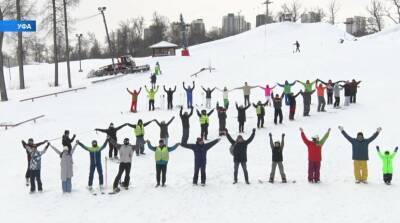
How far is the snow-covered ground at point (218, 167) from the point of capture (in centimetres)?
1321

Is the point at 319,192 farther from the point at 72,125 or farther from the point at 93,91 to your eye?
the point at 93,91

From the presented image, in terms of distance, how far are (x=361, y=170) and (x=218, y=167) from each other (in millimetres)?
4743

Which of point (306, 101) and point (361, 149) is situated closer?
point (361, 149)

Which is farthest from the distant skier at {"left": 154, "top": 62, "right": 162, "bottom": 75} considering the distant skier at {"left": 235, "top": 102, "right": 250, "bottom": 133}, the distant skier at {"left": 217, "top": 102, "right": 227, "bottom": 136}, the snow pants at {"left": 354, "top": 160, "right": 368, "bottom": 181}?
the snow pants at {"left": 354, "top": 160, "right": 368, "bottom": 181}

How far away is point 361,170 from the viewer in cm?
1533

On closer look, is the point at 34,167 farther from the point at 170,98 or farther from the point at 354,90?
the point at 354,90

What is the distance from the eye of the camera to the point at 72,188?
15.5 metres

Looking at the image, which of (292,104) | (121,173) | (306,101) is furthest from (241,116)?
(121,173)

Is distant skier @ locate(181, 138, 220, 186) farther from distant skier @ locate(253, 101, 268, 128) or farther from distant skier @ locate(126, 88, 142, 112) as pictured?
distant skier @ locate(126, 88, 142, 112)

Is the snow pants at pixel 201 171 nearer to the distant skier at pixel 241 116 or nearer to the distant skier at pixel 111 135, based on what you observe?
the distant skier at pixel 111 135

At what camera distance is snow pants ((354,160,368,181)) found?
599 inches

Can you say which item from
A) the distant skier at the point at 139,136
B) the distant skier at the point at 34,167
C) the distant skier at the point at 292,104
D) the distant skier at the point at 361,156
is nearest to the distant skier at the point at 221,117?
the distant skier at the point at 139,136

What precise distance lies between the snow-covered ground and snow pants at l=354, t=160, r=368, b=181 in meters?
0.35

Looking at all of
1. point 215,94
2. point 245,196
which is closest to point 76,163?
point 245,196
